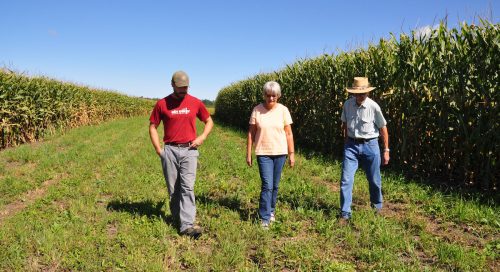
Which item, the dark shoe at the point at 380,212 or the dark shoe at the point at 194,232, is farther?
the dark shoe at the point at 380,212

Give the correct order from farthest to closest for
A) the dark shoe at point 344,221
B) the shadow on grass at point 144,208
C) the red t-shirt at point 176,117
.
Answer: the shadow on grass at point 144,208 < the dark shoe at point 344,221 < the red t-shirt at point 176,117

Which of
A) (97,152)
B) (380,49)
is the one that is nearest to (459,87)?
A: (380,49)

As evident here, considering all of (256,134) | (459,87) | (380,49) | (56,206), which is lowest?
(56,206)

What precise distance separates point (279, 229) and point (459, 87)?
451cm

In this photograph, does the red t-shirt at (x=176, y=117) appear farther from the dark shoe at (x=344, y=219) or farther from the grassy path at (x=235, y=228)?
the dark shoe at (x=344, y=219)

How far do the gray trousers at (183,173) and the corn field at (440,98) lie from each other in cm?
505

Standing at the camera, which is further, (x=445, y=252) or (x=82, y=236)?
(x=82, y=236)

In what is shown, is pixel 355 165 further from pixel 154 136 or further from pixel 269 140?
pixel 154 136

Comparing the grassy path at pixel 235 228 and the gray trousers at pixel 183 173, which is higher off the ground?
the gray trousers at pixel 183 173

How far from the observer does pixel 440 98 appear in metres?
7.52

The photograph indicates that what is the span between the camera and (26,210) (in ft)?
20.2

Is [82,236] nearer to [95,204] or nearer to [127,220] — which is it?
[127,220]

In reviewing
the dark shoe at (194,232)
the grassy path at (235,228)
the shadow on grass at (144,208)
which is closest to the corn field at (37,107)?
the grassy path at (235,228)

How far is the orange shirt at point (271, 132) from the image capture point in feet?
17.6
